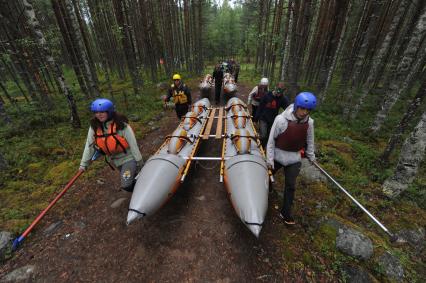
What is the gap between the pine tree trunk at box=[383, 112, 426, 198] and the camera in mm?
4324

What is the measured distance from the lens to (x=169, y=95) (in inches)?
312

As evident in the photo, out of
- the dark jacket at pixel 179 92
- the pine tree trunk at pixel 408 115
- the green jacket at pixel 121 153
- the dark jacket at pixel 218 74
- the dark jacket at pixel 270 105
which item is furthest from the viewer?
the dark jacket at pixel 218 74

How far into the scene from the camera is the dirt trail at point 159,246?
10.8 ft

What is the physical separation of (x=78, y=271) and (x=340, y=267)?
14.9ft

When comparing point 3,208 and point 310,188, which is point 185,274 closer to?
point 310,188

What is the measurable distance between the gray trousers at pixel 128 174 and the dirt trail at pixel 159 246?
89 cm

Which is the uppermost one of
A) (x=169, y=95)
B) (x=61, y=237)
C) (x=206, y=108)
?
(x=169, y=95)

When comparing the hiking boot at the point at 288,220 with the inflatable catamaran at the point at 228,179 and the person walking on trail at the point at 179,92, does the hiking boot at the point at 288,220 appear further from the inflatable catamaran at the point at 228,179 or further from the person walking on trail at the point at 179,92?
the person walking on trail at the point at 179,92

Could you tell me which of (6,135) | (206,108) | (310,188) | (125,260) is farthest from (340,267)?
(6,135)

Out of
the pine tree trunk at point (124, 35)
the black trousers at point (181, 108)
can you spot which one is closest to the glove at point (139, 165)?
the black trousers at point (181, 108)

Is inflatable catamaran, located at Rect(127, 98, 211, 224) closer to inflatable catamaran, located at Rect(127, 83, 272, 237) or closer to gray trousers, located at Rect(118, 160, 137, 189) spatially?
inflatable catamaran, located at Rect(127, 83, 272, 237)

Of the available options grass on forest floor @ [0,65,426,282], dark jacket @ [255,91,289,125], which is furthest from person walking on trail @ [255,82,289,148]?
grass on forest floor @ [0,65,426,282]

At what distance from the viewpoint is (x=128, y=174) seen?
4.19m

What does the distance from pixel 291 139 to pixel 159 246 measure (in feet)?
10.8
